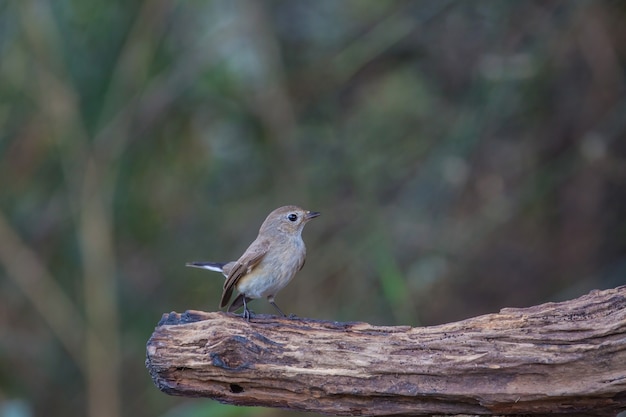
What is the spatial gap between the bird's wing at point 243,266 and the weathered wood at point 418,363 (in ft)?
4.33

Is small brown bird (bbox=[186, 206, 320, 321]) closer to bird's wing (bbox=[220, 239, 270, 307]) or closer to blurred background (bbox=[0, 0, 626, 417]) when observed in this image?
bird's wing (bbox=[220, 239, 270, 307])

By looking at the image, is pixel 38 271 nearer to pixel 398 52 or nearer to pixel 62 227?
pixel 62 227

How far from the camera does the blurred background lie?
647cm

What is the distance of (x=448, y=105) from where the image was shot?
7.39 metres

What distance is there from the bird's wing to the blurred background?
56.1 inches

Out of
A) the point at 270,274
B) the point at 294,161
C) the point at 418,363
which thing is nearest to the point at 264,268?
the point at 270,274

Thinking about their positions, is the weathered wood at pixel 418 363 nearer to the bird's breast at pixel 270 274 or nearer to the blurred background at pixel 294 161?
the bird's breast at pixel 270 274

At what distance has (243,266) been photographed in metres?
4.71

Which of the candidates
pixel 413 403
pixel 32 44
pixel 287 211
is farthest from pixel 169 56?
pixel 413 403

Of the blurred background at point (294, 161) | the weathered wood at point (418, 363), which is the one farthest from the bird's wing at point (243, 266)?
the blurred background at point (294, 161)

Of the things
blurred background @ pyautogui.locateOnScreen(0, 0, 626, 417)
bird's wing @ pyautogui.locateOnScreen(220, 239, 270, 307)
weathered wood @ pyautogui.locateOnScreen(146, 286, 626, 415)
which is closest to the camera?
weathered wood @ pyautogui.locateOnScreen(146, 286, 626, 415)

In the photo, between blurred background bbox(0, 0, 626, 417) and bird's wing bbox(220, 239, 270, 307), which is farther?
Answer: blurred background bbox(0, 0, 626, 417)

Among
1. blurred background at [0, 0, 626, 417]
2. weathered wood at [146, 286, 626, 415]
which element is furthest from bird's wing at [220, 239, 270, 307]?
blurred background at [0, 0, 626, 417]

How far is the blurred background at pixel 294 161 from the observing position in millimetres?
6473
